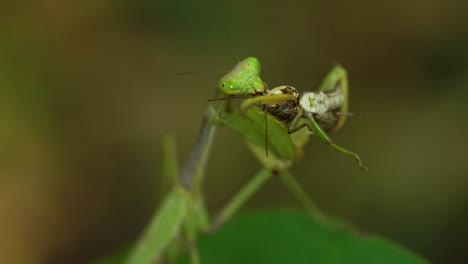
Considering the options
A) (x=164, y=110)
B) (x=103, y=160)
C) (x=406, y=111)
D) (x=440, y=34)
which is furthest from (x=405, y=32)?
(x=103, y=160)

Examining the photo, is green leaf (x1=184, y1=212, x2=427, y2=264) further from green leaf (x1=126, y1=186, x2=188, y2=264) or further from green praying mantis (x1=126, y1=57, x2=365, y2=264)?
green leaf (x1=126, y1=186, x2=188, y2=264)

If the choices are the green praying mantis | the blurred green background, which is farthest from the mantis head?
the blurred green background

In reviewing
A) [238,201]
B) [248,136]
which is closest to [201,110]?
[238,201]

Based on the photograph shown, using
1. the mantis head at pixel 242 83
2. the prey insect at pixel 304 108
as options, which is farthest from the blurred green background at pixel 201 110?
the mantis head at pixel 242 83

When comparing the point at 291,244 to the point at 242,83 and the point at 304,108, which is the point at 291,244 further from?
the point at 242,83

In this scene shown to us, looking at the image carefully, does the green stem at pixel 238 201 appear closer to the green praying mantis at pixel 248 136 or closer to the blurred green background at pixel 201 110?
the green praying mantis at pixel 248 136
